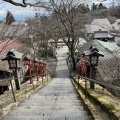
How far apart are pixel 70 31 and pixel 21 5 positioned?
70.0 ft

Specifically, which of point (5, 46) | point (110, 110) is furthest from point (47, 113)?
point (5, 46)

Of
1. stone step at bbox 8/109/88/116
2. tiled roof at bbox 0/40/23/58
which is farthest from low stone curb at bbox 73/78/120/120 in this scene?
tiled roof at bbox 0/40/23/58

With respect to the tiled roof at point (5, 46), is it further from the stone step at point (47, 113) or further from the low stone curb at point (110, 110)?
the low stone curb at point (110, 110)

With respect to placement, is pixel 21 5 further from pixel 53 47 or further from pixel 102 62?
pixel 53 47

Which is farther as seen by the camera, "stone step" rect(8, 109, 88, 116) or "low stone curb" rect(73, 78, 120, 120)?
"stone step" rect(8, 109, 88, 116)

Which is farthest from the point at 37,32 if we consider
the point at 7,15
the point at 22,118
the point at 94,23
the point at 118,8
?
the point at 94,23

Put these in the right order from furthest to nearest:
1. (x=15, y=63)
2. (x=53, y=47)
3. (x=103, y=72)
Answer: (x=53, y=47), (x=103, y=72), (x=15, y=63)

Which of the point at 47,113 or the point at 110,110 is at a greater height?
the point at 110,110

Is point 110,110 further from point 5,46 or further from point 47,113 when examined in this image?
point 5,46

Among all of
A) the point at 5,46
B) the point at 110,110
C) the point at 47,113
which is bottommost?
the point at 47,113

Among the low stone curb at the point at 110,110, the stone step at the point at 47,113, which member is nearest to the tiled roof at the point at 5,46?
the stone step at the point at 47,113

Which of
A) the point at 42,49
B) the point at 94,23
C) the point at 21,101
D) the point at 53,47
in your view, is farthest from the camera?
the point at 94,23

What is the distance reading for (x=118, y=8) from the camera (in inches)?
474

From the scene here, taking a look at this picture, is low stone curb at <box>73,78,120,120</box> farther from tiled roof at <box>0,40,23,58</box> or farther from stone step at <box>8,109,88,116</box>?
tiled roof at <box>0,40,23,58</box>
